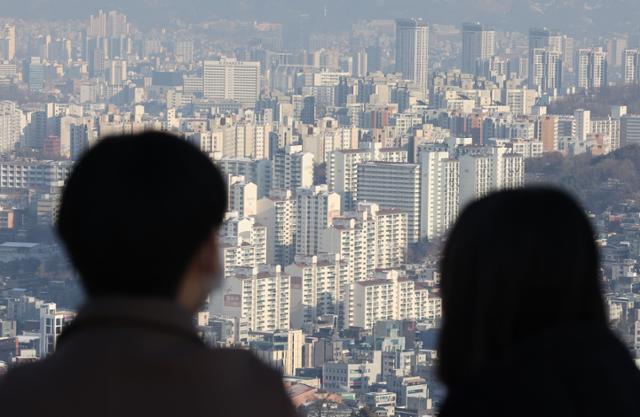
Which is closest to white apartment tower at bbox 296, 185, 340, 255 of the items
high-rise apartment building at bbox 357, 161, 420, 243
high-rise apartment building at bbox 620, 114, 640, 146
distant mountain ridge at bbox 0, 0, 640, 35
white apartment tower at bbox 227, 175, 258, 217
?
white apartment tower at bbox 227, 175, 258, 217

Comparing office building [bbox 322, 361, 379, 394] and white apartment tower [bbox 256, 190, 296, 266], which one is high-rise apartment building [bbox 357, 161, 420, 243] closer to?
white apartment tower [bbox 256, 190, 296, 266]

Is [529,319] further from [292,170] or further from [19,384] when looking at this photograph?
[292,170]

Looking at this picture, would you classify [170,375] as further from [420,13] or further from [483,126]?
[420,13]

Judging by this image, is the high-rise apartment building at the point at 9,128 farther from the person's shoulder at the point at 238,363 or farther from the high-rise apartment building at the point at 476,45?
the person's shoulder at the point at 238,363

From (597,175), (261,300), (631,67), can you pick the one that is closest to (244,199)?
(261,300)

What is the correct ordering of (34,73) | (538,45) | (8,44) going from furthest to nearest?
(538,45)
(8,44)
(34,73)
